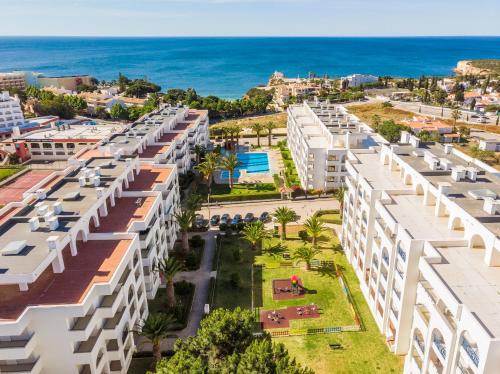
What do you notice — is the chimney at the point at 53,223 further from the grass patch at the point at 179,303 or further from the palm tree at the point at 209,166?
the palm tree at the point at 209,166

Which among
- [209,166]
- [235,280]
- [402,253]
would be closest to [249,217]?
[209,166]

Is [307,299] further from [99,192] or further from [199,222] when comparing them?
[99,192]

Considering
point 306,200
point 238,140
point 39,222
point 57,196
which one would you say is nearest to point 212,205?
point 306,200

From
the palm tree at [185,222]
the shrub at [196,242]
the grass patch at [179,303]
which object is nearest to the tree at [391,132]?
the shrub at [196,242]

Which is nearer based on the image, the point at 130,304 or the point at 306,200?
the point at 130,304

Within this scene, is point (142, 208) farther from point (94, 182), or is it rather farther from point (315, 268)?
point (315, 268)
